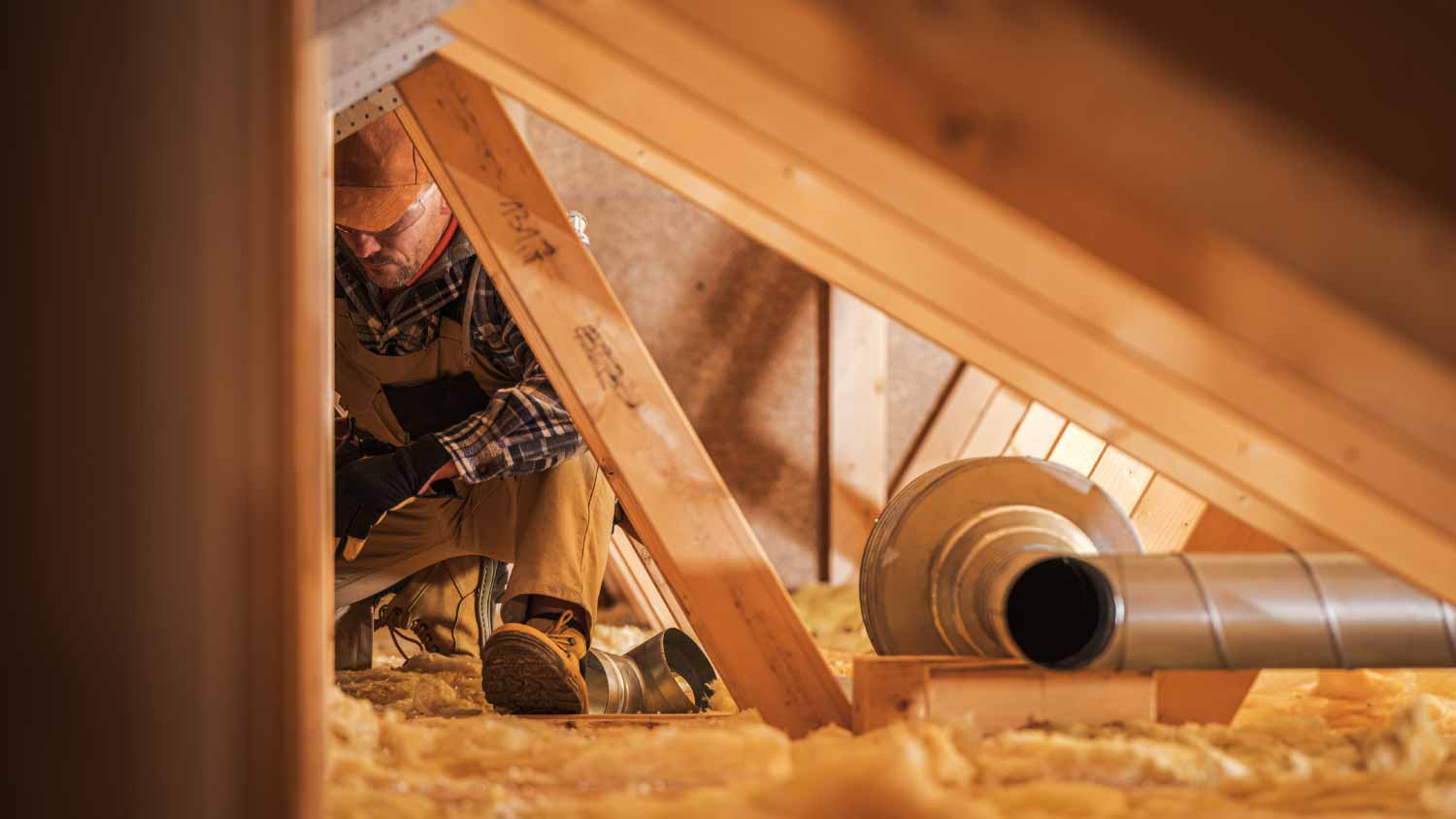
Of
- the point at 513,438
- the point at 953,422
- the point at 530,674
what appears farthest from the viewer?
the point at 953,422

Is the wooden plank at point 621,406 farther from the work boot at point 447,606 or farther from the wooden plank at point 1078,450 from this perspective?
the work boot at point 447,606

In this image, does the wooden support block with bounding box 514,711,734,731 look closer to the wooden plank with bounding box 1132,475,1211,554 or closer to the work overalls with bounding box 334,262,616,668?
the work overalls with bounding box 334,262,616,668

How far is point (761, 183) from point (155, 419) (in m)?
0.61

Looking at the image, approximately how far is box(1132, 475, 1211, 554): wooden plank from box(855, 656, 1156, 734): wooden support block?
0.96 ft

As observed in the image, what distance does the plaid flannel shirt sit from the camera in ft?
5.77

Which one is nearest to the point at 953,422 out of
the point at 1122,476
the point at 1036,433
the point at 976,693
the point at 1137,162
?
the point at 1036,433

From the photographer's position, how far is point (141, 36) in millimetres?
695

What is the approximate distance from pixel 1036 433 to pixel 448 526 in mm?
1395

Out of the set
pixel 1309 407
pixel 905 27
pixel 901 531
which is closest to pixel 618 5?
pixel 905 27

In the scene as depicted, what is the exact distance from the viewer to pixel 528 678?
1.52m

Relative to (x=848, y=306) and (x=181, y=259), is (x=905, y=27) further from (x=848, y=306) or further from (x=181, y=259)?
(x=848, y=306)

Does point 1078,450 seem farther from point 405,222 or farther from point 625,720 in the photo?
point 405,222

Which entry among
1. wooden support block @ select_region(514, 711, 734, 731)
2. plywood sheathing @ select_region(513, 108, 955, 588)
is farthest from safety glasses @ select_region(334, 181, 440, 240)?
plywood sheathing @ select_region(513, 108, 955, 588)

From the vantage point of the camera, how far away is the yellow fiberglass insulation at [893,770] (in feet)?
3.10
